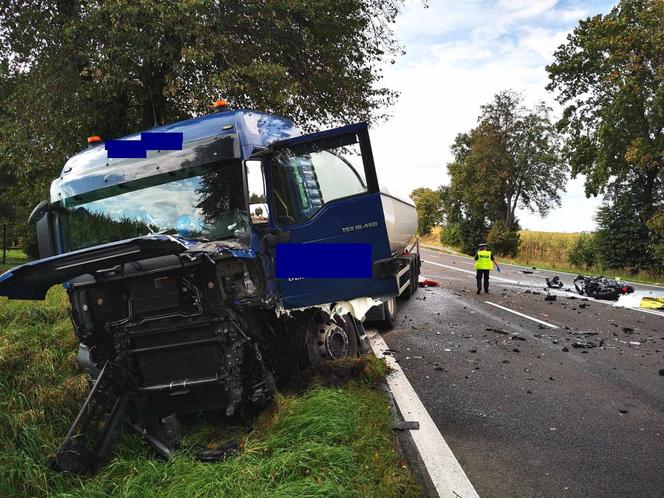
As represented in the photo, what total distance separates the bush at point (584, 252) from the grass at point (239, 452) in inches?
873

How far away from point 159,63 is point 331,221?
7331mm

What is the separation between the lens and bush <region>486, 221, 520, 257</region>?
34.8 meters

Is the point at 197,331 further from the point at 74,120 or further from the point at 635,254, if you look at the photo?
the point at 635,254

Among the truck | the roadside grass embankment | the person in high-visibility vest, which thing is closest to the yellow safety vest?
the person in high-visibility vest

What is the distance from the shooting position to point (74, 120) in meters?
10.7

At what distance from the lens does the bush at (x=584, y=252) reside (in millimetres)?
23219

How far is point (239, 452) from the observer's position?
3.39m

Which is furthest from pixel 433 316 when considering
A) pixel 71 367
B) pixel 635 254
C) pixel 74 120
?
pixel 635 254

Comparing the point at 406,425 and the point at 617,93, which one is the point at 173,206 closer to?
the point at 406,425

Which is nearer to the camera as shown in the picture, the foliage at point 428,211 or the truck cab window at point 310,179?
the truck cab window at point 310,179

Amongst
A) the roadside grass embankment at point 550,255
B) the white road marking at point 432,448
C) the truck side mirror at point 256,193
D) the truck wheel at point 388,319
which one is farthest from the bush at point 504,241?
the truck side mirror at point 256,193

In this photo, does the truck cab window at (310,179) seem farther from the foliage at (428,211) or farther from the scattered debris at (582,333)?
the foliage at (428,211)

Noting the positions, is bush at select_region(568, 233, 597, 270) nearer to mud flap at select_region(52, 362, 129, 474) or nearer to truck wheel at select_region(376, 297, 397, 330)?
truck wheel at select_region(376, 297, 397, 330)

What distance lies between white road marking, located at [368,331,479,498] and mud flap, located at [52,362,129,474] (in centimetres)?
229
